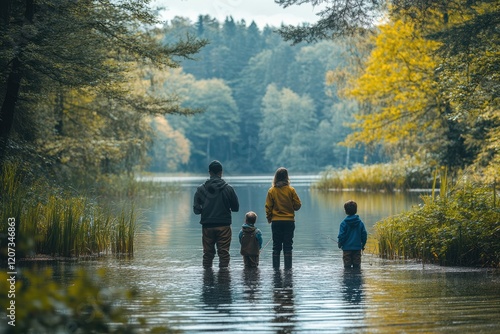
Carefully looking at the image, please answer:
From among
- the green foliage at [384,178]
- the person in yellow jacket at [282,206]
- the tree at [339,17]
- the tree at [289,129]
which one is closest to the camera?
the person in yellow jacket at [282,206]

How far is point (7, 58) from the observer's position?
49.3 ft

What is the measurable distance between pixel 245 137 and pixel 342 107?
884 inches

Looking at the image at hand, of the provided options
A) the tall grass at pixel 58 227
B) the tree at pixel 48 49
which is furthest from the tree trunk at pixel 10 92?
the tall grass at pixel 58 227

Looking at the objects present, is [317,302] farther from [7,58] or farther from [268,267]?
[7,58]

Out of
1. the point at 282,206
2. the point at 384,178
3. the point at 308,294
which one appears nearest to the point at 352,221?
the point at 282,206

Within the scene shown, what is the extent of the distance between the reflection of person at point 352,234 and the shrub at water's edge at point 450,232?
1276mm

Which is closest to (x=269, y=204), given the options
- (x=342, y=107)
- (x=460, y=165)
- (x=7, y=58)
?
(x=7, y=58)

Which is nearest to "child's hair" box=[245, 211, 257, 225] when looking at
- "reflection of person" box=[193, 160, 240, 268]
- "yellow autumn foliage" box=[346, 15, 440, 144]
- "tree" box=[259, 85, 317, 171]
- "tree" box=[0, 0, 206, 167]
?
"reflection of person" box=[193, 160, 240, 268]

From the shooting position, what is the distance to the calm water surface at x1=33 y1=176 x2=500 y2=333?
7891mm

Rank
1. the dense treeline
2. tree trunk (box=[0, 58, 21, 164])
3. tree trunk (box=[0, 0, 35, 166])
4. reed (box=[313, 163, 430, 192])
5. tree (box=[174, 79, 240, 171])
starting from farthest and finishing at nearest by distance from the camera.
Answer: tree (box=[174, 79, 240, 171]) → the dense treeline → reed (box=[313, 163, 430, 192]) → tree trunk (box=[0, 58, 21, 164]) → tree trunk (box=[0, 0, 35, 166])

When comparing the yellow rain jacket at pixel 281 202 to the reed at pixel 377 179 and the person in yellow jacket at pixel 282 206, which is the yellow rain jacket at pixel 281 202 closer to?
the person in yellow jacket at pixel 282 206

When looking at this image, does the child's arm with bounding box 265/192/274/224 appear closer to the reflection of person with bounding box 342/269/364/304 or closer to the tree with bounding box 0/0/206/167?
the reflection of person with bounding box 342/269/364/304

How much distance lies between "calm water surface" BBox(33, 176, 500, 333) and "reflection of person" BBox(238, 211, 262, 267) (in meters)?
0.24

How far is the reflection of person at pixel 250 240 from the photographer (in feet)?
42.4
